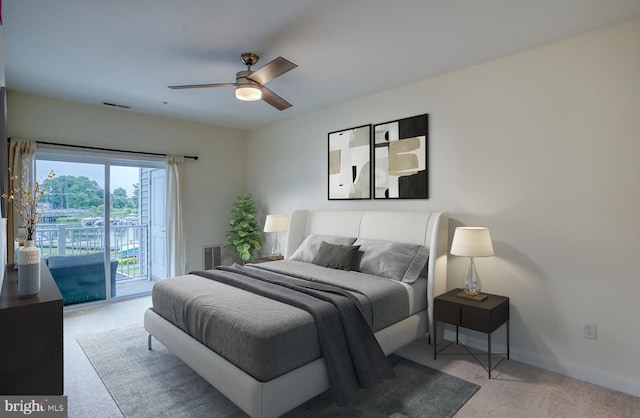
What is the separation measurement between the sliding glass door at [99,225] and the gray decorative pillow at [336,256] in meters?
2.92

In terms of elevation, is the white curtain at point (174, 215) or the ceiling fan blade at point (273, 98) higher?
the ceiling fan blade at point (273, 98)

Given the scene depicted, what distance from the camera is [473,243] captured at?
116 inches

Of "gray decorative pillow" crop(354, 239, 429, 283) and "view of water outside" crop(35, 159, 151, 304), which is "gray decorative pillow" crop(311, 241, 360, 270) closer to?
"gray decorative pillow" crop(354, 239, 429, 283)

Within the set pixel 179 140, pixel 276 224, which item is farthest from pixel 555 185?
pixel 179 140

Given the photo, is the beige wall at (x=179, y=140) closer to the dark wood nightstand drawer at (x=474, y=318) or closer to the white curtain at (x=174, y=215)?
the white curtain at (x=174, y=215)

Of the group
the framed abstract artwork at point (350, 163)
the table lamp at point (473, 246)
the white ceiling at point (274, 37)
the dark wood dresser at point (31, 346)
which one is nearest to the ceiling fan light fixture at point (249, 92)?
the white ceiling at point (274, 37)

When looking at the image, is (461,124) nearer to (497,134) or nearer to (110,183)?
(497,134)

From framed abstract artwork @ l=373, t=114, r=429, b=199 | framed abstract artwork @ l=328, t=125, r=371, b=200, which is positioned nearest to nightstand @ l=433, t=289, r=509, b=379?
framed abstract artwork @ l=373, t=114, r=429, b=199

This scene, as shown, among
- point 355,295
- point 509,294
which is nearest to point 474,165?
point 509,294

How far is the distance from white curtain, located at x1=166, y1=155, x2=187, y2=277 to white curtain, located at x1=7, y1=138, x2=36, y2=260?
1.62 m

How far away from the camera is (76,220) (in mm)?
4641

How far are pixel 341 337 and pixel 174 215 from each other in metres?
3.86

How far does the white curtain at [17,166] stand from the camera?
155 inches

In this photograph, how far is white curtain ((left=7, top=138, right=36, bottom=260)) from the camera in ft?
12.9
